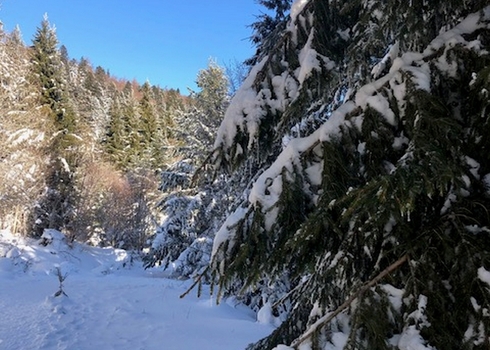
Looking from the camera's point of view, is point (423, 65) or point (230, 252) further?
point (230, 252)

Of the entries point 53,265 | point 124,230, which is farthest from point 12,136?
point 124,230

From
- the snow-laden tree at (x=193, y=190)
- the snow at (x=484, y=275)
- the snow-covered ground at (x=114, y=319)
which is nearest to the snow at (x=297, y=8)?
the snow at (x=484, y=275)

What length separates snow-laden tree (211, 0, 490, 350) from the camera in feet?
3.68

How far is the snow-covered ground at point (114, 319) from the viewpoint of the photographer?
5.60 m

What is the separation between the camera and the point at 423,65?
4.74 feet

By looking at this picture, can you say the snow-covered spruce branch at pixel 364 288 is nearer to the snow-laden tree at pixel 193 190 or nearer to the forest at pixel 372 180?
the forest at pixel 372 180

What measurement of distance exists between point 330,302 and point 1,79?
53.5ft

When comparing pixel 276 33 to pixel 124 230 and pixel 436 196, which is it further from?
pixel 124 230

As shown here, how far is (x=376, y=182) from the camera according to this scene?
110 centimetres

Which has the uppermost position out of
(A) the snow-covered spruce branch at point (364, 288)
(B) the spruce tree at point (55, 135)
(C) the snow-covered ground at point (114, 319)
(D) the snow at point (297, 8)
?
(B) the spruce tree at point (55, 135)

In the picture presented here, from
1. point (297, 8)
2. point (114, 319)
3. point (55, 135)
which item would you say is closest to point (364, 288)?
point (297, 8)

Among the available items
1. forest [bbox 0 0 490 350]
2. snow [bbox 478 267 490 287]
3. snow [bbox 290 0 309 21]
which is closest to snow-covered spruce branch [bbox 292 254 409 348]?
forest [bbox 0 0 490 350]

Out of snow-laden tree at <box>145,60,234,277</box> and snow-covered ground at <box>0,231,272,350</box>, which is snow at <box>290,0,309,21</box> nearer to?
snow-covered ground at <box>0,231,272,350</box>

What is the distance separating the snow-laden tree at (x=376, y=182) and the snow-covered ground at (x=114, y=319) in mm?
4204
